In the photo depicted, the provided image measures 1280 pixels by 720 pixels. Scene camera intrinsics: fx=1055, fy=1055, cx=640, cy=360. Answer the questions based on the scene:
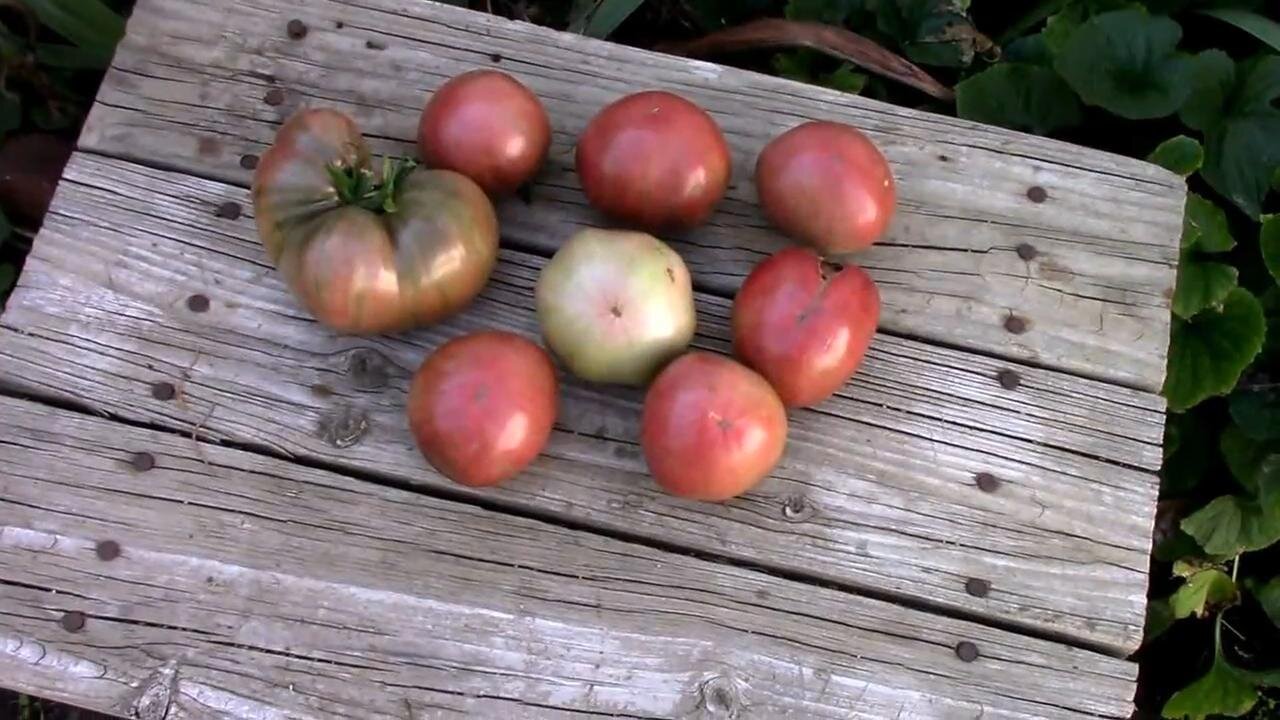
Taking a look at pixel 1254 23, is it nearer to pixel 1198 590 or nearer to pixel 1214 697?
pixel 1198 590

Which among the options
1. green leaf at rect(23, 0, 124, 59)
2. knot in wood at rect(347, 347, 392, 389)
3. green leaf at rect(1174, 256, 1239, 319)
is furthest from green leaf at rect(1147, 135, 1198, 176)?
green leaf at rect(23, 0, 124, 59)

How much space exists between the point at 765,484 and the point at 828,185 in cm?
46

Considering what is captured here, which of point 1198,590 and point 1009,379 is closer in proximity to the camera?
point 1009,379

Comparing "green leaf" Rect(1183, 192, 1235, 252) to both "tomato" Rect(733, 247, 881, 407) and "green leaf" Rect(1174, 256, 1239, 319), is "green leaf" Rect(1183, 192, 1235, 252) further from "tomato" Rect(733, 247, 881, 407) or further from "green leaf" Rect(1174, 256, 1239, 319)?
"tomato" Rect(733, 247, 881, 407)

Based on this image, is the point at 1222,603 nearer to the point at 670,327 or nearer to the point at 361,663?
the point at 670,327

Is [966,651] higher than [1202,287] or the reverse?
the reverse

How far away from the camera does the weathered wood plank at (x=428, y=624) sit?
1.50 meters

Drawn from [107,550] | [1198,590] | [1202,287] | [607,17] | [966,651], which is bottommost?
[1198,590]

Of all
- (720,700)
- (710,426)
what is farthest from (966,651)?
(710,426)

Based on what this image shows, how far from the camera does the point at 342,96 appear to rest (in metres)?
1.84

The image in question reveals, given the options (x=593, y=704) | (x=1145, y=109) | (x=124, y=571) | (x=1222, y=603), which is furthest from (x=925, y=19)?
(x=124, y=571)

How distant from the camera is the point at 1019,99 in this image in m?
2.13

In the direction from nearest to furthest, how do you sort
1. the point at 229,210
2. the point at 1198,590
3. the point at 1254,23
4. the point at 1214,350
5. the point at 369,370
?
the point at 369,370
the point at 229,210
the point at 1214,350
the point at 1198,590
the point at 1254,23

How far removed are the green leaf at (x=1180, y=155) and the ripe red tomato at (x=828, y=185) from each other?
0.69 metres
